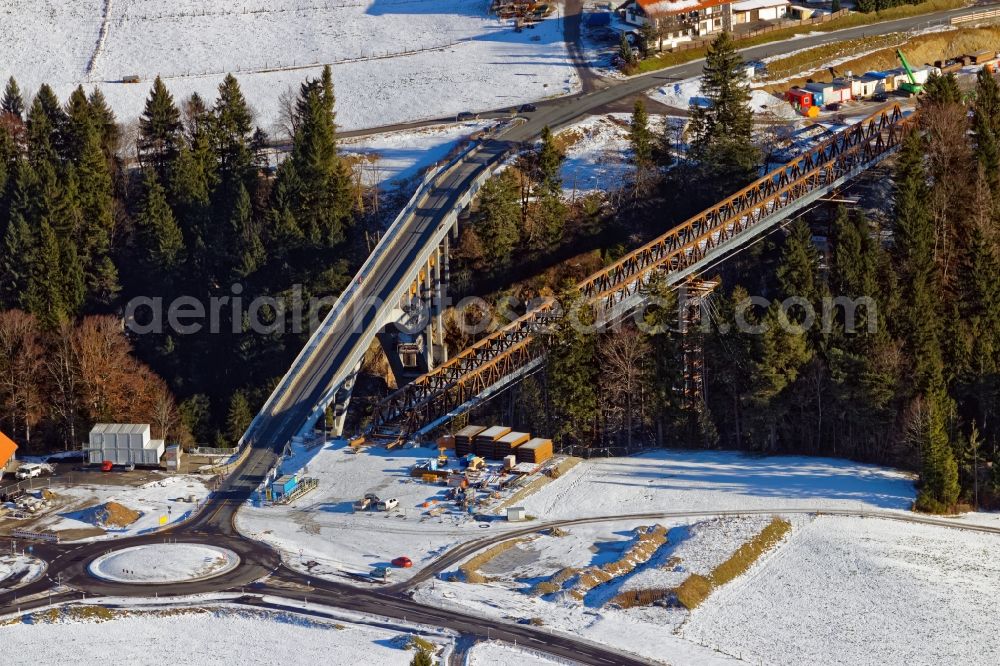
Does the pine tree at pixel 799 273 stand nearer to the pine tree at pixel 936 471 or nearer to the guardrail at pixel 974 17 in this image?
the pine tree at pixel 936 471

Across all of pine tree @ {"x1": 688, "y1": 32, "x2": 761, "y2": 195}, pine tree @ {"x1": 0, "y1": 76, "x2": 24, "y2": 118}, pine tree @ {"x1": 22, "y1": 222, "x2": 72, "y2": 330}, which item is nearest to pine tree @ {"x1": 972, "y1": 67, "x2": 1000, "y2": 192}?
pine tree @ {"x1": 688, "y1": 32, "x2": 761, "y2": 195}

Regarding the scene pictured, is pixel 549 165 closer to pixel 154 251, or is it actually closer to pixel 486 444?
pixel 486 444

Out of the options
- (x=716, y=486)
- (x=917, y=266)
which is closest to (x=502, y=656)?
(x=716, y=486)

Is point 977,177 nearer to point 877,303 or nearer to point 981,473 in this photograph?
point 877,303

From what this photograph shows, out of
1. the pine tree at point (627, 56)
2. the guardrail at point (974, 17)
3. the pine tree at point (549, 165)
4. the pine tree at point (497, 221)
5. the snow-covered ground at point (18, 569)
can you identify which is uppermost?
the guardrail at point (974, 17)

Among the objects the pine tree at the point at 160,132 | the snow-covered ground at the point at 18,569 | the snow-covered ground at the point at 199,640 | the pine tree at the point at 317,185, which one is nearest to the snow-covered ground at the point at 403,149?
the pine tree at the point at 317,185
